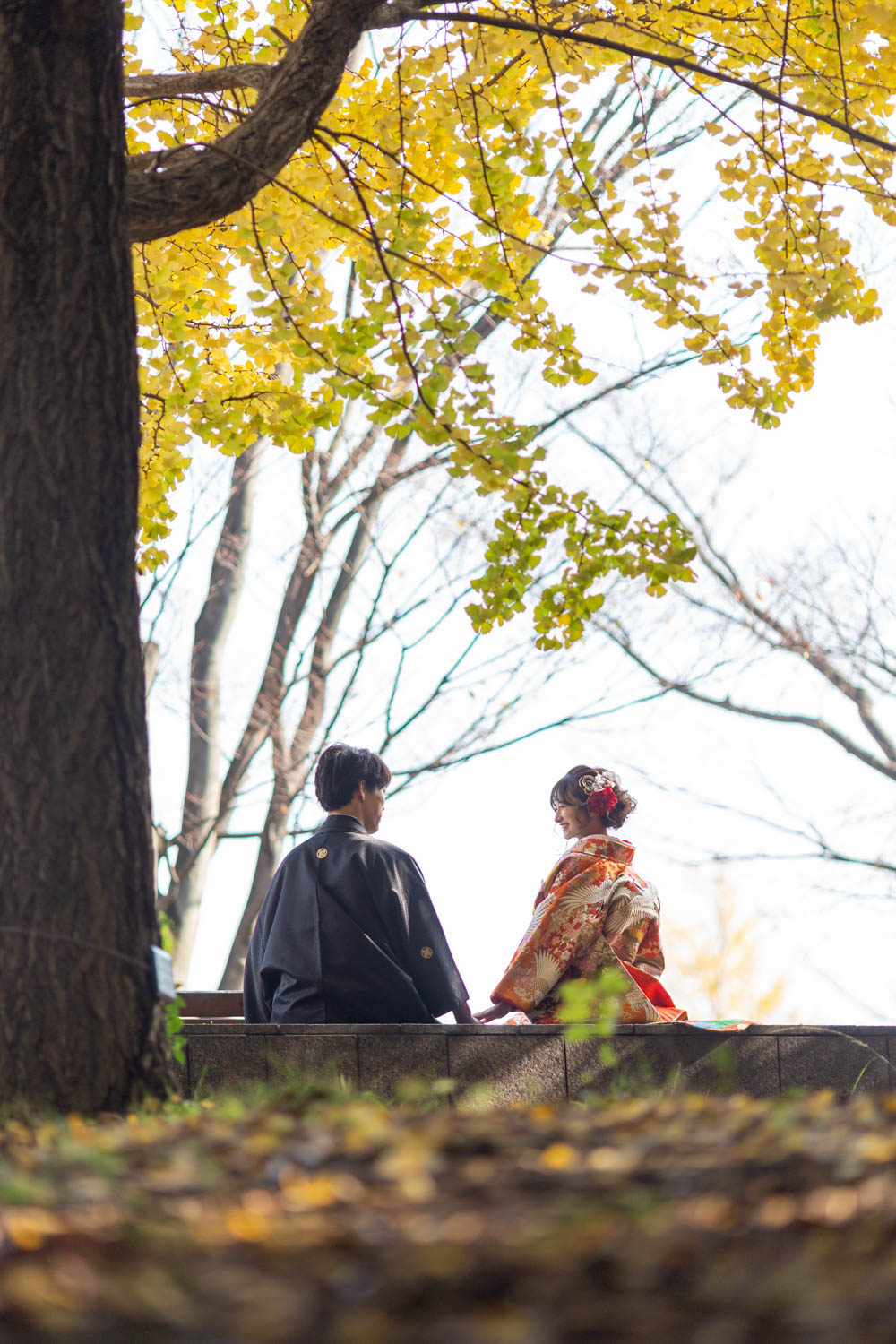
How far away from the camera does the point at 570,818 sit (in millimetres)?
5824

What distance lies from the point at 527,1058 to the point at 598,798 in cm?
132

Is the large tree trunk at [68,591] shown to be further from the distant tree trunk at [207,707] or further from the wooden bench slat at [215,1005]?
the distant tree trunk at [207,707]

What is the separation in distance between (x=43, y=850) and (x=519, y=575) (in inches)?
98.8

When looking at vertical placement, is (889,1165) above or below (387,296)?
below

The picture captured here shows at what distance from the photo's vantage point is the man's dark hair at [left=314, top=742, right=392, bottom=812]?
215 inches

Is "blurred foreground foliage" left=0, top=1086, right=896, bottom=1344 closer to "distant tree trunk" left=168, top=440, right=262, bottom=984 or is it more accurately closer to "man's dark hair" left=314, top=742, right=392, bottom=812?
"man's dark hair" left=314, top=742, right=392, bottom=812

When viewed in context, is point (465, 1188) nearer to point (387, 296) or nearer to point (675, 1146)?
point (675, 1146)

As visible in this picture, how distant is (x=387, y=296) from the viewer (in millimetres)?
4855

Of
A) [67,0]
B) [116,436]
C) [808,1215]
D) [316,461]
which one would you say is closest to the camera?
[808,1215]

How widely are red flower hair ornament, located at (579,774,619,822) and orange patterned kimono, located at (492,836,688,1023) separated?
12 centimetres

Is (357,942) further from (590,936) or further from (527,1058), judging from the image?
(590,936)

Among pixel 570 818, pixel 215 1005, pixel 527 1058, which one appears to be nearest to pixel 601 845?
pixel 570 818

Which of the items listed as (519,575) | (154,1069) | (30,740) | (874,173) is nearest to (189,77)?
(519,575)

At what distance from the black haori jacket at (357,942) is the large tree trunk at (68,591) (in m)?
2.17
